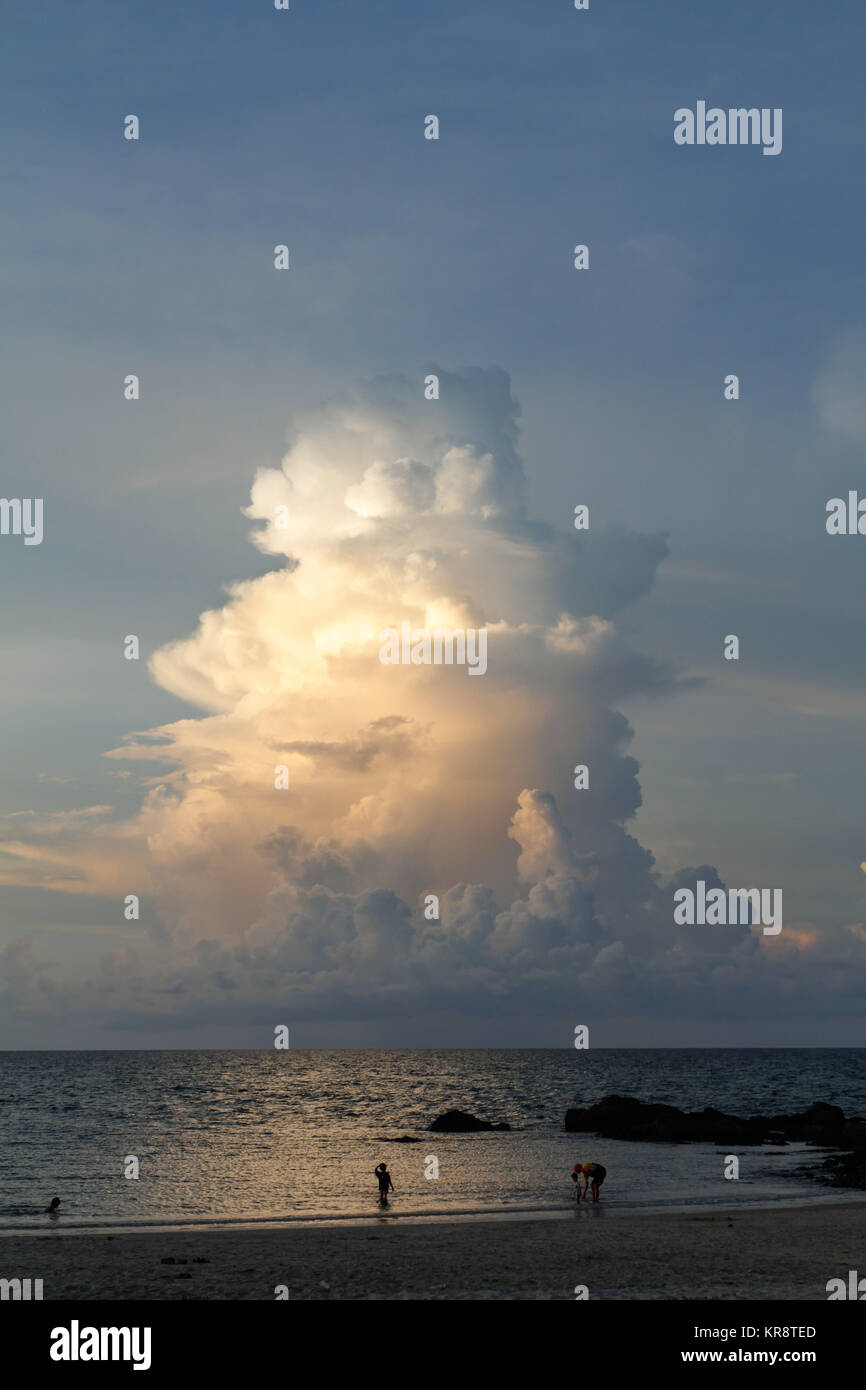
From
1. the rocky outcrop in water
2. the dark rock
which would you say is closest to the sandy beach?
the rocky outcrop in water

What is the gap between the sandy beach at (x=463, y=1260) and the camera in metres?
22.5

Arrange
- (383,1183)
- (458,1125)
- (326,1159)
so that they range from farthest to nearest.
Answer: (458,1125) → (326,1159) → (383,1183)

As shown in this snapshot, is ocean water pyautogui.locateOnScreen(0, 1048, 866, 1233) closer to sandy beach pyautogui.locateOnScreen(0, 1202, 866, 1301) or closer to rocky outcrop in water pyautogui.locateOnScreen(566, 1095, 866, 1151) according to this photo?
rocky outcrop in water pyautogui.locateOnScreen(566, 1095, 866, 1151)

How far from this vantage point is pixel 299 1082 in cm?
15900

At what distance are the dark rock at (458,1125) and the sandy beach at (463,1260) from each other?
45092 millimetres

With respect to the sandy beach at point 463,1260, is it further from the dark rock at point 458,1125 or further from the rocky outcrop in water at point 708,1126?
the dark rock at point 458,1125

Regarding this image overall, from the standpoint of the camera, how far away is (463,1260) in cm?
2625

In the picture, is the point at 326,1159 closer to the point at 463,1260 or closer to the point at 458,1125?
the point at 458,1125

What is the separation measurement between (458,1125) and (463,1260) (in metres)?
55.4

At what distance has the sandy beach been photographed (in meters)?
22.5

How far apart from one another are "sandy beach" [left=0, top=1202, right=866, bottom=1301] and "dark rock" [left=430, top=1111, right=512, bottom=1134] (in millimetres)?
45092


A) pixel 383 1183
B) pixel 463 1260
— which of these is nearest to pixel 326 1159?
pixel 383 1183

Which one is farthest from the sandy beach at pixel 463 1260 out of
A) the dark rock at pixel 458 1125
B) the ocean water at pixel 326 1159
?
the dark rock at pixel 458 1125
